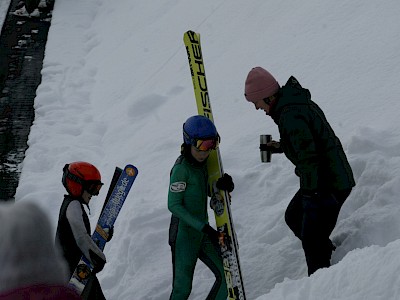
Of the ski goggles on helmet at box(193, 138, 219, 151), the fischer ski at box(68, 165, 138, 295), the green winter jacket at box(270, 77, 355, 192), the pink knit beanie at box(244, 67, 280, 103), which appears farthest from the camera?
the fischer ski at box(68, 165, 138, 295)

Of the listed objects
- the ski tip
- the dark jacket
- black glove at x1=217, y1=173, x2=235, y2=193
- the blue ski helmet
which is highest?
the ski tip

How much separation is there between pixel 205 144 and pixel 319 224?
A: 1034mm

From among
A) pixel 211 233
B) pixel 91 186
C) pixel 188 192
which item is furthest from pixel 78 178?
pixel 211 233

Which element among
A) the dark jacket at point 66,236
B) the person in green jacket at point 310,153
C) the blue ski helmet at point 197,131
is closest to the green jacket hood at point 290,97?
the person in green jacket at point 310,153

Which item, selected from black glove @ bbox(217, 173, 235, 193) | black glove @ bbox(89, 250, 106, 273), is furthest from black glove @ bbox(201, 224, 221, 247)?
black glove @ bbox(89, 250, 106, 273)

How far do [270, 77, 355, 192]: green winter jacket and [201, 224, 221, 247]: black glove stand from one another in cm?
72

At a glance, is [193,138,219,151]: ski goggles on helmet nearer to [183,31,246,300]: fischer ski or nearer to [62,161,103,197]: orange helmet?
[183,31,246,300]: fischer ski

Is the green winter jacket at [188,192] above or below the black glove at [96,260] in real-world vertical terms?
above

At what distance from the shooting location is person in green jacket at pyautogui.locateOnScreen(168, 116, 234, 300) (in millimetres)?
5141

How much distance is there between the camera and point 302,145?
4.89 m

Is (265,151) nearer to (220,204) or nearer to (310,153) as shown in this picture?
(220,204)

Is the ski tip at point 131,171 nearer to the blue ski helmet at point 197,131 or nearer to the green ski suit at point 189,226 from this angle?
the green ski suit at point 189,226

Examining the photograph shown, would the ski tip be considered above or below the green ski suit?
above

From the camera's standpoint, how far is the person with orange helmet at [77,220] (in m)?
5.16
